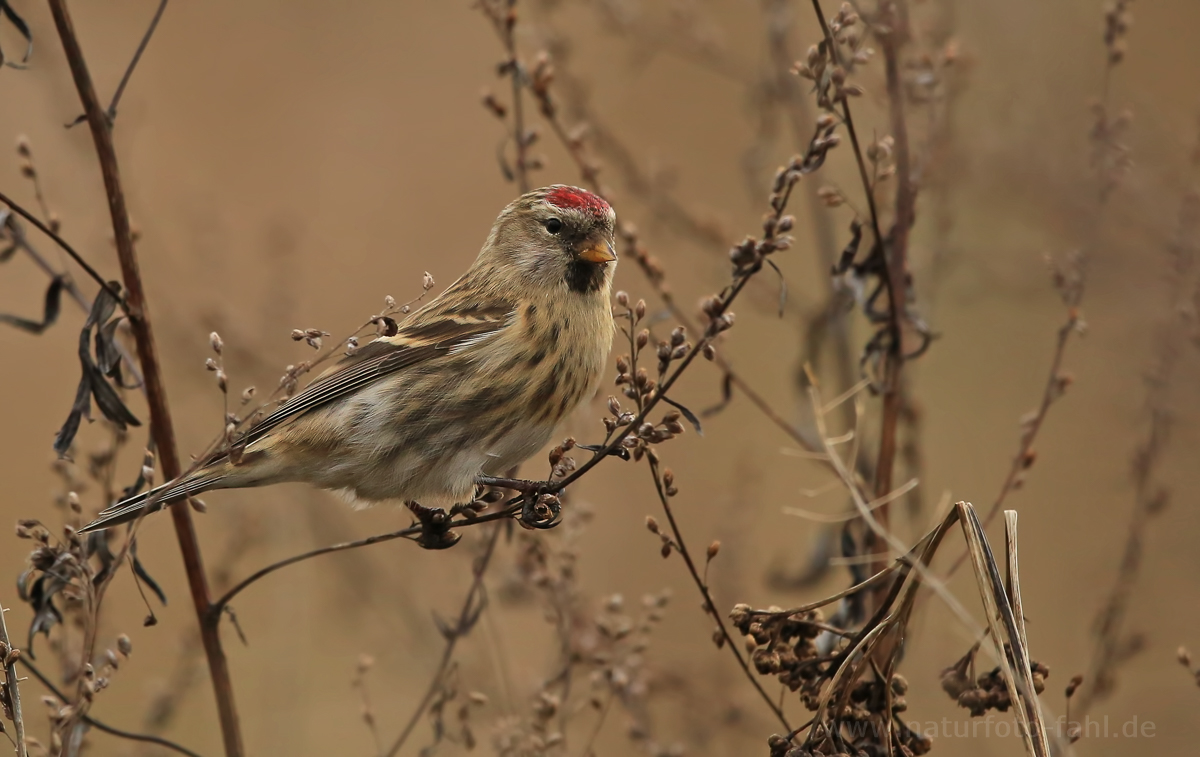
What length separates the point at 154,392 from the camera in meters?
2.82

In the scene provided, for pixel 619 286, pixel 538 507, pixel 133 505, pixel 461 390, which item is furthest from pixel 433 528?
pixel 619 286

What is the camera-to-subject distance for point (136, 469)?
674cm

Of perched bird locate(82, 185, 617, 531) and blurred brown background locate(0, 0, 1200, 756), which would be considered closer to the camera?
perched bird locate(82, 185, 617, 531)

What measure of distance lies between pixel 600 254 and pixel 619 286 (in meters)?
1.77

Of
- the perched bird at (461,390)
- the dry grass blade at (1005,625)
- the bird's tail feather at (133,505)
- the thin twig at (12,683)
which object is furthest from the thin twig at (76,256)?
the dry grass blade at (1005,625)

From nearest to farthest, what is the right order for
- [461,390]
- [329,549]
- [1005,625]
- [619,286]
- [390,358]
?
[1005,625], [329,549], [461,390], [390,358], [619,286]

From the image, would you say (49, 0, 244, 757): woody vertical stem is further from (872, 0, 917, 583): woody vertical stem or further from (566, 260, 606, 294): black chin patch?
(872, 0, 917, 583): woody vertical stem

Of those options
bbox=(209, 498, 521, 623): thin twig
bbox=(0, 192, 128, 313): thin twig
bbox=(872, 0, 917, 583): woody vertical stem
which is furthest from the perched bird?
bbox=(872, 0, 917, 583): woody vertical stem

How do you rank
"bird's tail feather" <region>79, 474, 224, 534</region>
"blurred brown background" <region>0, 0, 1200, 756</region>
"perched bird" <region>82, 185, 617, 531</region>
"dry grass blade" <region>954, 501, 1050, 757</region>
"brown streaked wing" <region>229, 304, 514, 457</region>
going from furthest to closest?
"blurred brown background" <region>0, 0, 1200, 756</region>, "brown streaked wing" <region>229, 304, 514, 457</region>, "perched bird" <region>82, 185, 617, 531</region>, "bird's tail feather" <region>79, 474, 224, 534</region>, "dry grass blade" <region>954, 501, 1050, 757</region>

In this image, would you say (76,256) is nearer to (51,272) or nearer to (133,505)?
(51,272)

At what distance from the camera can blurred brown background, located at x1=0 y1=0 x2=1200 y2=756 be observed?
4.14 meters

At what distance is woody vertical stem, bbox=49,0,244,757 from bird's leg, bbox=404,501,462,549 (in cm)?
56

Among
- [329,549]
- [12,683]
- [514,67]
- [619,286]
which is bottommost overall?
[12,683]

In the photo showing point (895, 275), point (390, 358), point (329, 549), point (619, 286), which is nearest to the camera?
point (329, 549)
